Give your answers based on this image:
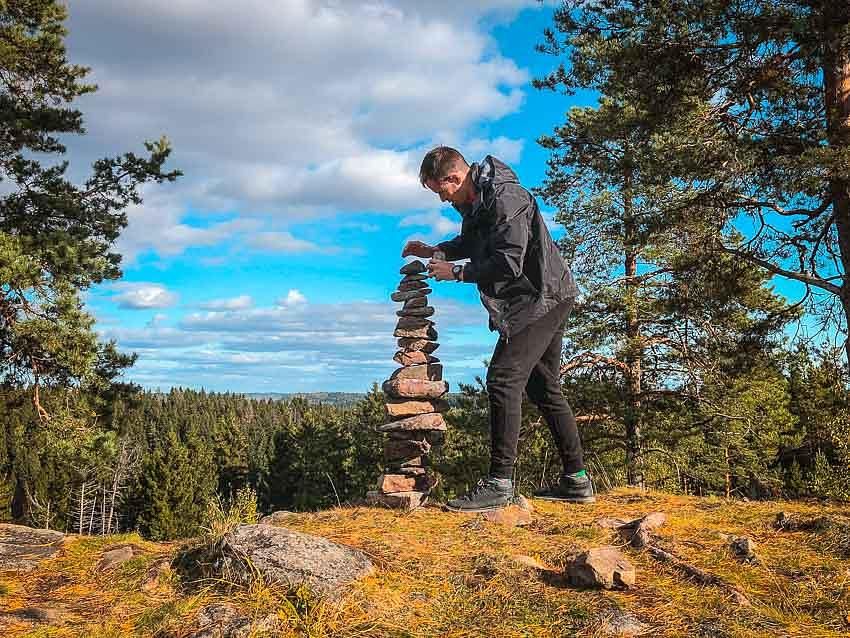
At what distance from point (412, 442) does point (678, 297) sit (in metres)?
8.55

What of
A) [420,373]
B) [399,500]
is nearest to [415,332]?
[420,373]

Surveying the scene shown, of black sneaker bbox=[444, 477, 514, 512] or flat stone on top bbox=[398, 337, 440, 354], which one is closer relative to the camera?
black sneaker bbox=[444, 477, 514, 512]

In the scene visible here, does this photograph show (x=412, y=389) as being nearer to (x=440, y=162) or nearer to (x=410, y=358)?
Result: (x=410, y=358)

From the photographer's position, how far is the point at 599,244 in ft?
46.9

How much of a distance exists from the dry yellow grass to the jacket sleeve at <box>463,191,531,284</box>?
1.76 metres

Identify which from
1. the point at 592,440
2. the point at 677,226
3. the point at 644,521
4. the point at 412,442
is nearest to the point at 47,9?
the point at 412,442

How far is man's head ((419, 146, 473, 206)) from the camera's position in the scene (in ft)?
15.0

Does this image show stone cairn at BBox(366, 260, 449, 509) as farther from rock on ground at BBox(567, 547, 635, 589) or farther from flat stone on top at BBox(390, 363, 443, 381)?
rock on ground at BBox(567, 547, 635, 589)

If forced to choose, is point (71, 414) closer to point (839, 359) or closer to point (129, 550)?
point (129, 550)

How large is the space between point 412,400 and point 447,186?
223cm

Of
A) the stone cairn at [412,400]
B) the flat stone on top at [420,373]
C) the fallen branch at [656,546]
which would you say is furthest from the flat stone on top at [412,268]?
the fallen branch at [656,546]

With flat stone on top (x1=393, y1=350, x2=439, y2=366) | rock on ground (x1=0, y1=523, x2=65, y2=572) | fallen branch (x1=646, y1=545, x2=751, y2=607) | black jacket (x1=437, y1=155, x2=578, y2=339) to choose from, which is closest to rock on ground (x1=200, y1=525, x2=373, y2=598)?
rock on ground (x1=0, y1=523, x2=65, y2=572)

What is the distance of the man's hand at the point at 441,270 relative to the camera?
4691 mm

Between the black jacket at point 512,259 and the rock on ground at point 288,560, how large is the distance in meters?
1.96
